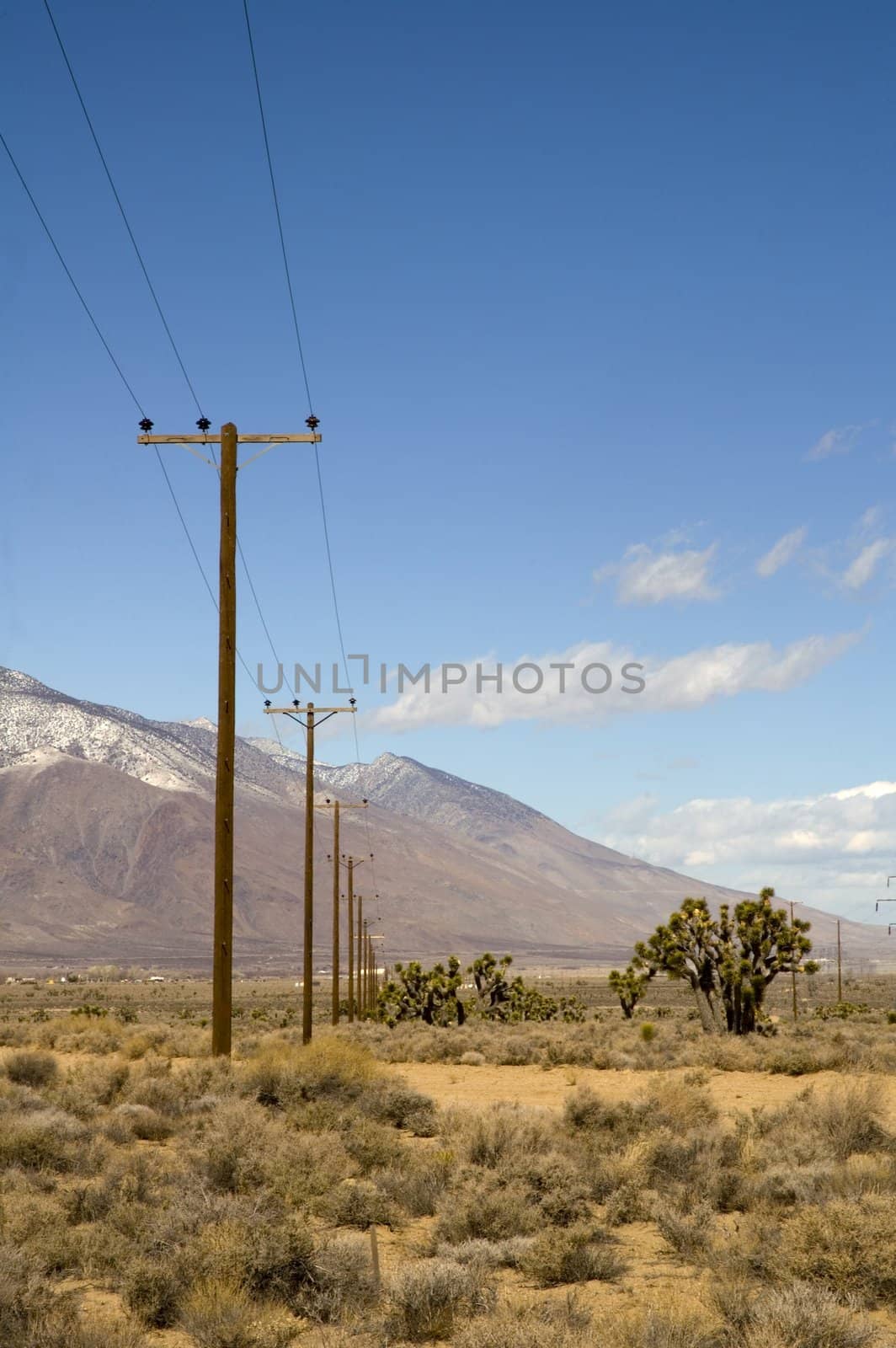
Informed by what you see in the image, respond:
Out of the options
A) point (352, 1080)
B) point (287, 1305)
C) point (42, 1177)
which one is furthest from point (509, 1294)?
point (352, 1080)

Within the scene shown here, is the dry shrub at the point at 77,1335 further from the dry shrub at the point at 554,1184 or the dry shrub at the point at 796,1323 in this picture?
the dry shrub at the point at 554,1184

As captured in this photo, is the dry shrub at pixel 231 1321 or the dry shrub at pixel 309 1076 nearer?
the dry shrub at pixel 231 1321

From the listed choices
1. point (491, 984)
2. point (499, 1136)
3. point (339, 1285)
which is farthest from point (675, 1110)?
point (491, 984)

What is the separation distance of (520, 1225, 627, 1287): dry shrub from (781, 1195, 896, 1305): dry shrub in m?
1.48

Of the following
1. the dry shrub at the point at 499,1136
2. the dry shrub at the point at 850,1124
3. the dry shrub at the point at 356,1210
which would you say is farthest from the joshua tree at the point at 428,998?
the dry shrub at the point at 356,1210

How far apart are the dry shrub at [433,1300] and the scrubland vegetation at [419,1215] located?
19 millimetres

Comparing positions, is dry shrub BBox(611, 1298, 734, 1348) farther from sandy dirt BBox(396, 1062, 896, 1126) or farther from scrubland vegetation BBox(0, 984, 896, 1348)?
sandy dirt BBox(396, 1062, 896, 1126)

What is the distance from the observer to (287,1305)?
9.34 m

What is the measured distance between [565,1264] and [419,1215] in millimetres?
2767

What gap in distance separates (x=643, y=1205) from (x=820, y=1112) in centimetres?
482

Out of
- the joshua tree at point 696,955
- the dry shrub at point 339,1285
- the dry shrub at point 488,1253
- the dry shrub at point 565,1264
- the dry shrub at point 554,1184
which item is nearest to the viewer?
the dry shrub at point 339,1285

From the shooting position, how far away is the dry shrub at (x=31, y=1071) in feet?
73.0

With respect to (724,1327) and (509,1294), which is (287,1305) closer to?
(509,1294)

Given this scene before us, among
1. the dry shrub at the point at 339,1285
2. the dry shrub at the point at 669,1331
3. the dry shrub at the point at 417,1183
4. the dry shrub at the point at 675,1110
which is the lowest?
the dry shrub at the point at 675,1110
